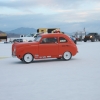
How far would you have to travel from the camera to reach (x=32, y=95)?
6969mm

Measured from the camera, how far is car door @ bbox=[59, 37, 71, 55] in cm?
1499

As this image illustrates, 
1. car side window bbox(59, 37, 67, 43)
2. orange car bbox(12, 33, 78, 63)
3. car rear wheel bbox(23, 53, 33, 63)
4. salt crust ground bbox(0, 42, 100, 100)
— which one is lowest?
salt crust ground bbox(0, 42, 100, 100)

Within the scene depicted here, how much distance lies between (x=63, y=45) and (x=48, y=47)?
0.94m

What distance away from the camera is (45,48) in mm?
14594

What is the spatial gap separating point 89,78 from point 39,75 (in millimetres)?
1977

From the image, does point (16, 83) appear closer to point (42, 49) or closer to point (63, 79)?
point (63, 79)

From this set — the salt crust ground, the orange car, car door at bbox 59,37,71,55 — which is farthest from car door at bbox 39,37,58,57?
the salt crust ground

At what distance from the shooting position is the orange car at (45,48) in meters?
14.3

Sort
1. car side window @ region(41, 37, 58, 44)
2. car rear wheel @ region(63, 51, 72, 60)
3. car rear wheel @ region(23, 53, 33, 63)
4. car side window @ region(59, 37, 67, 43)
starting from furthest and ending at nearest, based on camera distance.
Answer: car side window @ region(59, 37, 67, 43)
car rear wheel @ region(63, 51, 72, 60)
car side window @ region(41, 37, 58, 44)
car rear wheel @ region(23, 53, 33, 63)

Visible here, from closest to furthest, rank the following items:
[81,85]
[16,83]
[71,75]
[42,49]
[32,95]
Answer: [32,95]
[81,85]
[16,83]
[71,75]
[42,49]

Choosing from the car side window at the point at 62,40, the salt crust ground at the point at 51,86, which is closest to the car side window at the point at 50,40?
the car side window at the point at 62,40

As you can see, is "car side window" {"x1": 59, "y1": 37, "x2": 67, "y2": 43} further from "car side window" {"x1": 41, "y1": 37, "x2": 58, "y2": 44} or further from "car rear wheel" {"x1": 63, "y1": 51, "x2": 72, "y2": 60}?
"car rear wheel" {"x1": 63, "y1": 51, "x2": 72, "y2": 60}

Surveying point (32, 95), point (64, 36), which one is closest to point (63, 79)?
point (32, 95)

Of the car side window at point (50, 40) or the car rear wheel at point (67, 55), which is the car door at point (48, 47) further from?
the car rear wheel at point (67, 55)
